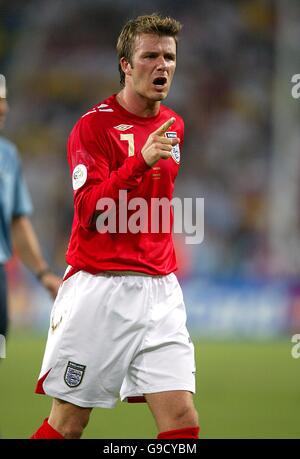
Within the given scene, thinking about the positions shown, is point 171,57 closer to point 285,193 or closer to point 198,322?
point 198,322

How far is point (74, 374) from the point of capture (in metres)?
3.83

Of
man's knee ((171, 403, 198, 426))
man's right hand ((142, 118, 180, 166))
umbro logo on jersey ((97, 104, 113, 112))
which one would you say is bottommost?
man's knee ((171, 403, 198, 426))

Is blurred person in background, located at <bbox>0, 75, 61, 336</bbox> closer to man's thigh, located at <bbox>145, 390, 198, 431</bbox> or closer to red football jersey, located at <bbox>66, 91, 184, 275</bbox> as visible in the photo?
red football jersey, located at <bbox>66, 91, 184, 275</bbox>

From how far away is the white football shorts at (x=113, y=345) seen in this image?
3812 mm

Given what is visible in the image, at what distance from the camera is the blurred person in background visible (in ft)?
16.9

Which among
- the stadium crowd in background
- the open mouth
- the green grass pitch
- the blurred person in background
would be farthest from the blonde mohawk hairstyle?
the stadium crowd in background

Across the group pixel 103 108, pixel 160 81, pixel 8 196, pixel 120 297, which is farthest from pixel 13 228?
pixel 160 81

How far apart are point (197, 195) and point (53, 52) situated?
3.72 m

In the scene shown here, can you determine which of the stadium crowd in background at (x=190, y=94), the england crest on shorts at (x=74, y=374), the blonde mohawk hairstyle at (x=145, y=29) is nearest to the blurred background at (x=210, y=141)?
the stadium crowd in background at (x=190, y=94)

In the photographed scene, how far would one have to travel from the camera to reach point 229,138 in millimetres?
15445

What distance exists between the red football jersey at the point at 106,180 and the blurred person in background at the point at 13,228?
4.13 ft

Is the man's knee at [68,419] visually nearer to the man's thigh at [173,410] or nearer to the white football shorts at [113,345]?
the white football shorts at [113,345]

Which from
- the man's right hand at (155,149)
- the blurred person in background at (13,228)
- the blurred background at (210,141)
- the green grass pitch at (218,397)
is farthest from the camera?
the blurred background at (210,141)

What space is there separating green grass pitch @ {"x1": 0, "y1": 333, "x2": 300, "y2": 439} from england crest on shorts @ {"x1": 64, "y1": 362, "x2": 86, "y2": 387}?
180 centimetres
